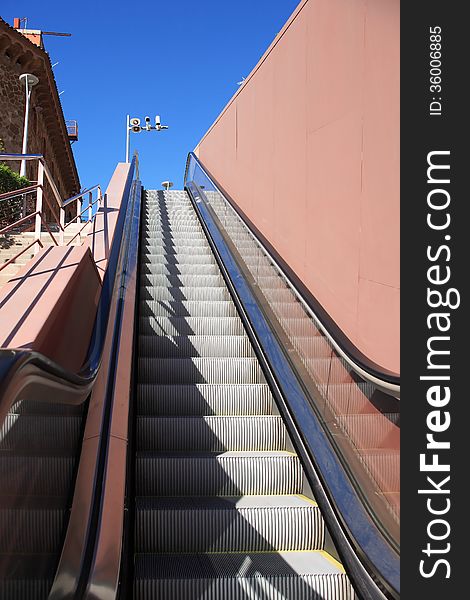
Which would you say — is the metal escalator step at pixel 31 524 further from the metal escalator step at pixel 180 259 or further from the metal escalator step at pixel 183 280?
the metal escalator step at pixel 180 259

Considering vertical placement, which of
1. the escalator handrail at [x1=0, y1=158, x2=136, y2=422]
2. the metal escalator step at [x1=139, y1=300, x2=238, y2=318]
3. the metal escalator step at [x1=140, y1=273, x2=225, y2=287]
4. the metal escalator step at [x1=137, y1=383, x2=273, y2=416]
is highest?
the metal escalator step at [x1=140, y1=273, x2=225, y2=287]

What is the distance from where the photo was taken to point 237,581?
280cm

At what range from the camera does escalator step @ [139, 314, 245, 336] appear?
16.6ft

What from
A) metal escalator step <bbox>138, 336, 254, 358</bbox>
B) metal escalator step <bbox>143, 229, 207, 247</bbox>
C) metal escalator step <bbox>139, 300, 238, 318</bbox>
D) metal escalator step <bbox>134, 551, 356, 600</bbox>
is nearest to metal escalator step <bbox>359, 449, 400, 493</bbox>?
metal escalator step <bbox>134, 551, 356, 600</bbox>

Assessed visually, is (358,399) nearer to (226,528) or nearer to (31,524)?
(226,528)

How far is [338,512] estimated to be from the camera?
2.98m

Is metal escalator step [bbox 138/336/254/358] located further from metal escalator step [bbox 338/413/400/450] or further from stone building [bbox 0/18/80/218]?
stone building [bbox 0/18/80/218]

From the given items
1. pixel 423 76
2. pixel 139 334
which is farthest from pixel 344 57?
pixel 139 334

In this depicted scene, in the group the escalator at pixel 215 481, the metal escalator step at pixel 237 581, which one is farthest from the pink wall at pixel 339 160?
the metal escalator step at pixel 237 581

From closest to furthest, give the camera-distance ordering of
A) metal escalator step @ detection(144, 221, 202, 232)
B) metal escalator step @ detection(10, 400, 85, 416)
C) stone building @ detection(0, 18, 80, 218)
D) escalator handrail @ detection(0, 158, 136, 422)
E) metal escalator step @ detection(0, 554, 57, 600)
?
escalator handrail @ detection(0, 158, 136, 422), metal escalator step @ detection(0, 554, 57, 600), metal escalator step @ detection(10, 400, 85, 416), metal escalator step @ detection(144, 221, 202, 232), stone building @ detection(0, 18, 80, 218)

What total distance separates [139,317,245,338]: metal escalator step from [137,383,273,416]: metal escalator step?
926mm

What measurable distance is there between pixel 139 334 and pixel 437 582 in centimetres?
304

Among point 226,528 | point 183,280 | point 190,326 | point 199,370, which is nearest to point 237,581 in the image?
point 226,528

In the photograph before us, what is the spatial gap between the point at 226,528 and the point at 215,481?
0.41 m
